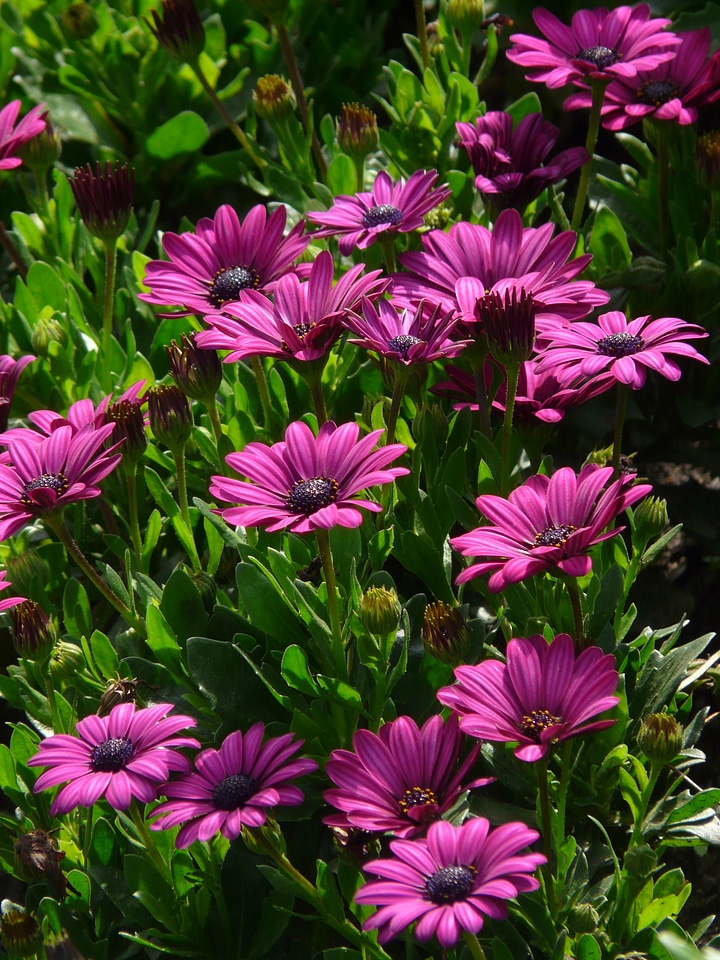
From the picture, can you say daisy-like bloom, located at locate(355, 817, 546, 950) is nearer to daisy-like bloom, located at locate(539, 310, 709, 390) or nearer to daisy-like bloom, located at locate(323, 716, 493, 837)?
daisy-like bloom, located at locate(323, 716, 493, 837)

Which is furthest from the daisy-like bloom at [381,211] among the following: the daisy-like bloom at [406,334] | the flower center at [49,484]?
the flower center at [49,484]

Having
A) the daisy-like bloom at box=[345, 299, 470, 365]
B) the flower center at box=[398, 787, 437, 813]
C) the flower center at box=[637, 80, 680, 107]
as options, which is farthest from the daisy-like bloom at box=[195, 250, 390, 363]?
the flower center at box=[637, 80, 680, 107]

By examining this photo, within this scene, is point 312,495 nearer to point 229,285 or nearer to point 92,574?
point 92,574

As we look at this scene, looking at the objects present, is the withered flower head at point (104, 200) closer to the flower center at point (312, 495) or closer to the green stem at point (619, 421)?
the flower center at point (312, 495)

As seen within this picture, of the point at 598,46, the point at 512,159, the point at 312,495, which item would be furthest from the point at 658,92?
the point at 312,495

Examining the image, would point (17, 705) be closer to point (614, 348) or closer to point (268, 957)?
point (268, 957)

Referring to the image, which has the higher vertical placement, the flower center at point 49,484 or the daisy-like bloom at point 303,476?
the daisy-like bloom at point 303,476
